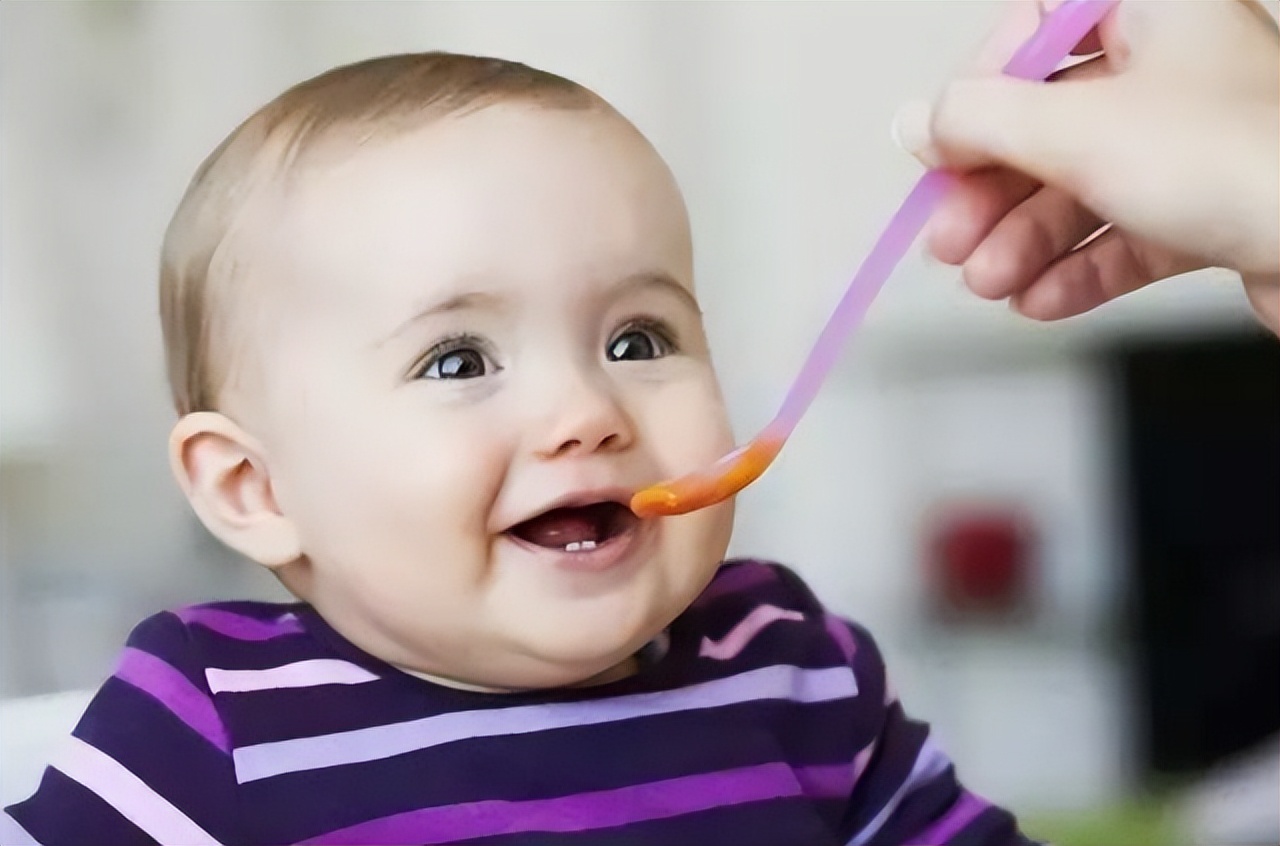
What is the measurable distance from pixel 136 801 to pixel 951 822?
0.26m

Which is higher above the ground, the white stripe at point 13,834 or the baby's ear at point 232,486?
the baby's ear at point 232,486

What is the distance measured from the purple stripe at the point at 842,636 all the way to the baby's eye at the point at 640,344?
0.44 ft

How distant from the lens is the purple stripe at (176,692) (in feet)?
1.27

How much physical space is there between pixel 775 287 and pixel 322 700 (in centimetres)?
27

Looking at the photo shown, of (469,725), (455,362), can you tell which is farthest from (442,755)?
(455,362)

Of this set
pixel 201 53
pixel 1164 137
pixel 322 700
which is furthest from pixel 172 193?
pixel 1164 137

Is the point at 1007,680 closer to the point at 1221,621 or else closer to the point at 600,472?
the point at 1221,621

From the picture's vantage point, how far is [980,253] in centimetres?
41

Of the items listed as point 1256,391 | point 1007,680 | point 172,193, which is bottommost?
point 1007,680

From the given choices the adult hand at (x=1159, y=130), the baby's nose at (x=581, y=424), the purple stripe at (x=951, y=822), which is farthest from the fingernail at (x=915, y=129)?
the purple stripe at (x=951, y=822)

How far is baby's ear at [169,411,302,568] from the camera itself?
0.41 m

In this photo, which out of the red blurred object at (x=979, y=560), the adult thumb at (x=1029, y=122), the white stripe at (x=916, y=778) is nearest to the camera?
the adult thumb at (x=1029, y=122)

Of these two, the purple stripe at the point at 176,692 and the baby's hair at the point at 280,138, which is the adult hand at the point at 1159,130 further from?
the purple stripe at the point at 176,692

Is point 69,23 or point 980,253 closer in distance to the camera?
point 980,253
